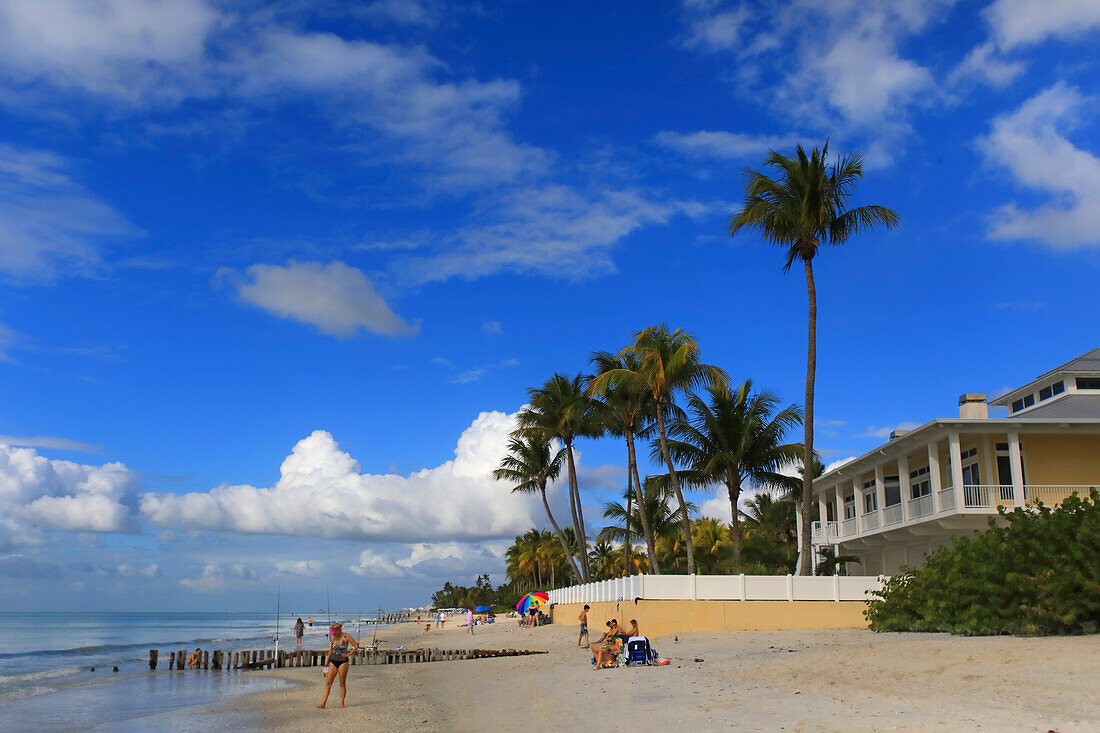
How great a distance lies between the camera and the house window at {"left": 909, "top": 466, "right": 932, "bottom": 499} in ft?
97.0

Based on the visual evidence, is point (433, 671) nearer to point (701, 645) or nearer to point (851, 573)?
point (701, 645)

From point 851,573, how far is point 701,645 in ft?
64.9

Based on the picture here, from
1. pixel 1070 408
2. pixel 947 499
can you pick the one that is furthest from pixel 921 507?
pixel 1070 408

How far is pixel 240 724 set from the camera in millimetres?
15086

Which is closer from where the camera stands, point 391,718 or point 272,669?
point 391,718

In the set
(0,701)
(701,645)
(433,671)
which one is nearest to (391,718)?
(701,645)

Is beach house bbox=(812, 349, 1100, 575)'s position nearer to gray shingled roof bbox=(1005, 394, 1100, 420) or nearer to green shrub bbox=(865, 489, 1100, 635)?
gray shingled roof bbox=(1005, 394, 1100, 420)

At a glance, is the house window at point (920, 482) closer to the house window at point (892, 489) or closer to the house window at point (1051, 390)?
the house window at point (892, 489)

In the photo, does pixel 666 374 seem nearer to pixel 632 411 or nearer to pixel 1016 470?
pixel 632 411

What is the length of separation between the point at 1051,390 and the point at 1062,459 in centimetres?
592

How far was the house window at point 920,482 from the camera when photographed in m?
29.6

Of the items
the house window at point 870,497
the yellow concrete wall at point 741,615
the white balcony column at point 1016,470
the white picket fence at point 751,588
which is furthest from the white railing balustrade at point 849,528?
the yellow concrete wall at point 741,615

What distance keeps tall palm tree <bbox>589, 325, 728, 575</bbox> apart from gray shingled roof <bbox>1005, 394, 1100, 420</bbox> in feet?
A: 34.9

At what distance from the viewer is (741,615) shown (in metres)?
23.2
